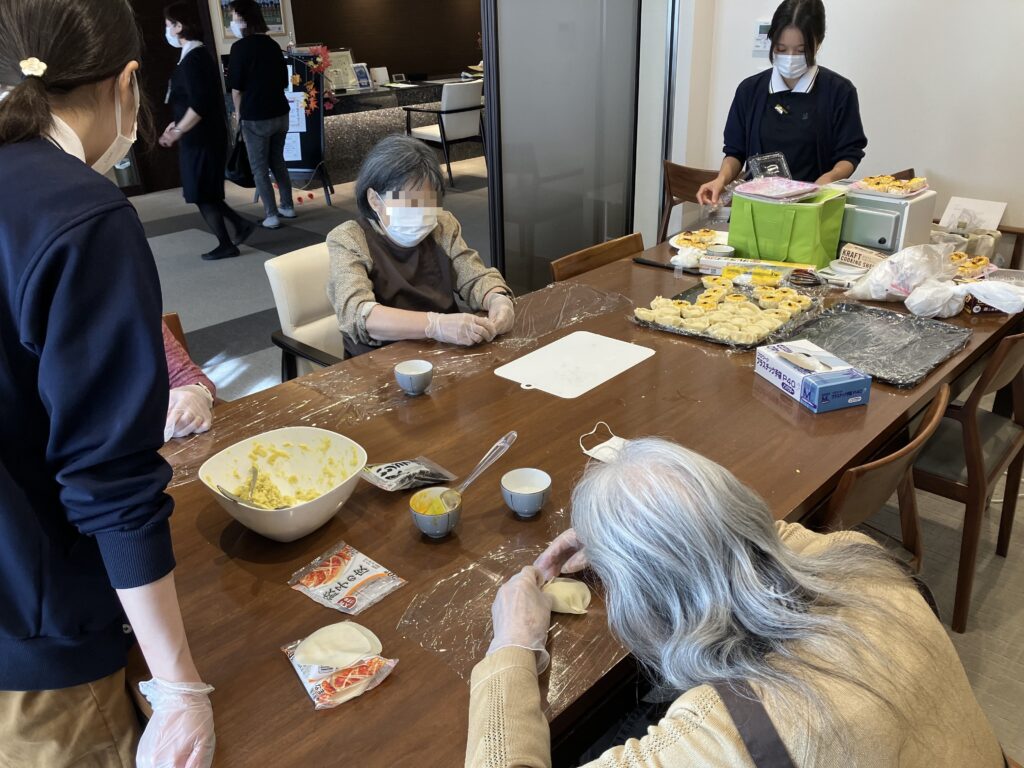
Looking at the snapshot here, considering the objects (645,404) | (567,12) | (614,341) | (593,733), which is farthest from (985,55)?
(593,733)

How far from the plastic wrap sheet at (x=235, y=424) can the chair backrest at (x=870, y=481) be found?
40.5 inches

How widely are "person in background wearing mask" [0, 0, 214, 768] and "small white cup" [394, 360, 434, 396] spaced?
0.80 meters

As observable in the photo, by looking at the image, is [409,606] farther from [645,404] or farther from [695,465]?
[645,404]

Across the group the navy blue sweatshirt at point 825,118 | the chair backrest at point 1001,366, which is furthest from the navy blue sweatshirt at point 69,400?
the navy blue sweatshirt at point 825,118

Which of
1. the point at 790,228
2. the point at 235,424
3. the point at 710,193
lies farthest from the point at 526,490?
the point at 710,193

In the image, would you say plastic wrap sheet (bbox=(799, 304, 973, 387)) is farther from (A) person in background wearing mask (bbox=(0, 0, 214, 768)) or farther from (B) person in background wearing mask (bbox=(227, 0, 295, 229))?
(B) person in background wearing mask (bbox=(227, 0, 295, 229))

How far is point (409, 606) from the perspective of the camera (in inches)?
41.1

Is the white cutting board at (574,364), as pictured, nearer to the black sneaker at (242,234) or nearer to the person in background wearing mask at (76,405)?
the person in background wearing mask at (76,405)

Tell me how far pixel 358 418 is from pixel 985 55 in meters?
3.25

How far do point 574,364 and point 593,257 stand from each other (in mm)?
872

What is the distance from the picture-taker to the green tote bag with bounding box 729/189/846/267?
2.30 m

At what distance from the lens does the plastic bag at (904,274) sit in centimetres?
204

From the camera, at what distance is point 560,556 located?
3.55 ft

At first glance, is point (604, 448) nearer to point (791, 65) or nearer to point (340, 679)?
point (340, 679)
